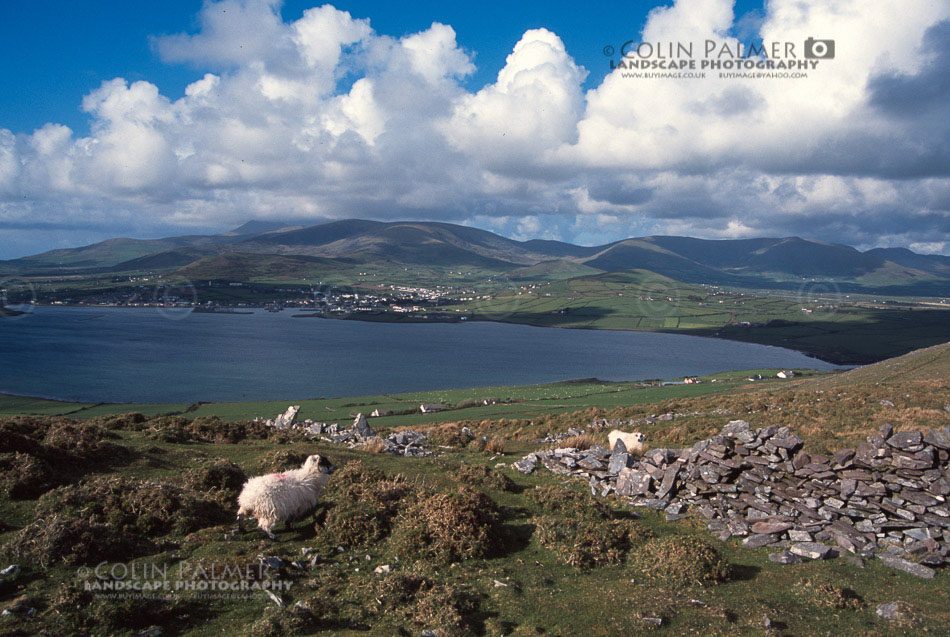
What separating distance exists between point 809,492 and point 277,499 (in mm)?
13119

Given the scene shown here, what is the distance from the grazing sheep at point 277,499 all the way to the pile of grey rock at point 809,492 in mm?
8257

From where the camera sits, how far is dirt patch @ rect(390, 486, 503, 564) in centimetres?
1064

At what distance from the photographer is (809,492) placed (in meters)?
13.1

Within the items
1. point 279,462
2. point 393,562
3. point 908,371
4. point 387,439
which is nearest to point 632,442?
point 387,439

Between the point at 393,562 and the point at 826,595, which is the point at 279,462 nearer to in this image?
the point at 393,562

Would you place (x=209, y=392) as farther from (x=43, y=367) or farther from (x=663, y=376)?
(x=663, y=376)

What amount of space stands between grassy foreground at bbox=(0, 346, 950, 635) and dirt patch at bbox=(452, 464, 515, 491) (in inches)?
2.3

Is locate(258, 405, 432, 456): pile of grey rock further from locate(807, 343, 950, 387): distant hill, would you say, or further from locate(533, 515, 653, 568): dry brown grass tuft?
locate(807, 343, 950, 387): distant hill

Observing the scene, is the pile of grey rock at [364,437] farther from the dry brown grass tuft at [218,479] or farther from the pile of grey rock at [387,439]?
the dry brown grass tuft at [218,479]

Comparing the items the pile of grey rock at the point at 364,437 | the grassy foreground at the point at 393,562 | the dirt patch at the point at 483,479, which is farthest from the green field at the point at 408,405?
the grassy foreground at the point at 393,562

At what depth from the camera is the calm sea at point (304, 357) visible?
286 feet

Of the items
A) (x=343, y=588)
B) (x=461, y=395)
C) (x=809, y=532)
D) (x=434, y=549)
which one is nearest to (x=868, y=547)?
(x=809, y=532)

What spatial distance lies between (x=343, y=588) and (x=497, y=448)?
40.0ft

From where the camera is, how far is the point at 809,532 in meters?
11.9
